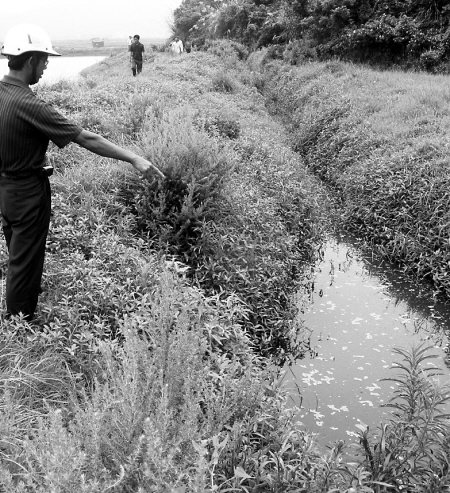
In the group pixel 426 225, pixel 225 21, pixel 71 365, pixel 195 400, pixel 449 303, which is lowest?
pixel 449 303

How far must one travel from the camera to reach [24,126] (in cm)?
315

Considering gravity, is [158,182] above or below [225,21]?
below

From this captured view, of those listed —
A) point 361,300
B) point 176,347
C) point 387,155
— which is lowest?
point 361,300

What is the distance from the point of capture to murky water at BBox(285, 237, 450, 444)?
389 cm

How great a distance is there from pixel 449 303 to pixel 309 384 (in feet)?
7.68

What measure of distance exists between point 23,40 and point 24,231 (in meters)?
1.22

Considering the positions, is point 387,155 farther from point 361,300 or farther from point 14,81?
point 14,81

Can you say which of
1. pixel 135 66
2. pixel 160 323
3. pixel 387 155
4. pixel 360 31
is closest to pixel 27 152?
pixel 160 323

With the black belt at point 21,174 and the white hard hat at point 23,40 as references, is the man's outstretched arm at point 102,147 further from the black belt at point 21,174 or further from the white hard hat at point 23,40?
the white hard hat at point 23,40

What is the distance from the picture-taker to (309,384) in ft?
13.9

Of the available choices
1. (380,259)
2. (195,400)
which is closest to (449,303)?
(380,259)

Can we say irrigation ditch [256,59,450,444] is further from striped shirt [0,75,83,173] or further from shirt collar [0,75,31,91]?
shirt collar [0,75,31,91]

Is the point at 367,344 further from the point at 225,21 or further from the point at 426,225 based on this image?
the point at 225,21

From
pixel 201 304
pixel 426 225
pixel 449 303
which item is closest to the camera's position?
pixel 201 304
